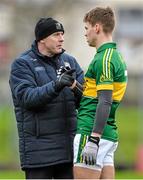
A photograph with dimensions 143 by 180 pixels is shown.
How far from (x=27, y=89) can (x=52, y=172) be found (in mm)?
838

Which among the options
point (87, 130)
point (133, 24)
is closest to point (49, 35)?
point (87, 130)

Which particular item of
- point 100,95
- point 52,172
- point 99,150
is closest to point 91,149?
point 99,150

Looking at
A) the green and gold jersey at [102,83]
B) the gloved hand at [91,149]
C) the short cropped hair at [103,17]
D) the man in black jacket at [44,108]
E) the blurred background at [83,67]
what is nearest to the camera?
the gloved hand at [91,149]

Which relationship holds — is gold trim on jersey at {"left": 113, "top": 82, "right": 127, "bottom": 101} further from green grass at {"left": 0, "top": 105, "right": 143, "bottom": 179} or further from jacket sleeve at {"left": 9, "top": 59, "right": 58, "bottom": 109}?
green grass at {"left": 0, "top": 105, "right": 143, "bottom": 179}

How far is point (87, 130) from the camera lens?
8.88m

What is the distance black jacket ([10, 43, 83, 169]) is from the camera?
9148 mm

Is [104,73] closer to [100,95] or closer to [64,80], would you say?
[100,95]

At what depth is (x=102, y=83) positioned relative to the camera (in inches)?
343

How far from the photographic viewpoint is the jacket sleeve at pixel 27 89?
8.97 metres

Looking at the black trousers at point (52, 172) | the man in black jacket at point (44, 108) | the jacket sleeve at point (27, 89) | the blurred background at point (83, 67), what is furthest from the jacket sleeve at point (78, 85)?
the blurred background at point (83, 67)

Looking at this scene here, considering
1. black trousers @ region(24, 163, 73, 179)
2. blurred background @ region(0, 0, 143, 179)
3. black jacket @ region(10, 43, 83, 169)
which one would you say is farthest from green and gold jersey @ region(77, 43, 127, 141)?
blurred background @ region(0, 0, 143, 179)

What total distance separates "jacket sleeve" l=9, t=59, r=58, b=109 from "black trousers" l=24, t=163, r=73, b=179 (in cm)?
60

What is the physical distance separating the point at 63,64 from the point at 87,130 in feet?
2.69

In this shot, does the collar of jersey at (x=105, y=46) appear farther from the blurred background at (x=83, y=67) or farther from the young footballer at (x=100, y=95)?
the blurred background at (x=83, y=67)
